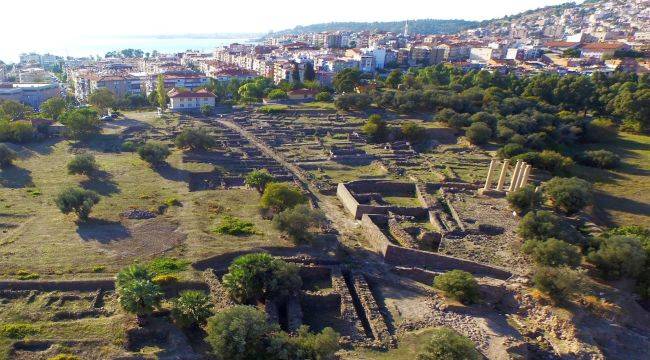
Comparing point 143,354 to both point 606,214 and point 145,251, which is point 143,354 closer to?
point 145,251

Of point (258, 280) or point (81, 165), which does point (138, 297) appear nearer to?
point (258, 280)

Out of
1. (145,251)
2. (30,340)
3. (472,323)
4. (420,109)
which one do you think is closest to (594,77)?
→ (420,109)

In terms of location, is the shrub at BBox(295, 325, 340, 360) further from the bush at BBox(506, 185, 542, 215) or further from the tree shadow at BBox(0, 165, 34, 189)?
the tree shadow at BBox(0, 165, 34, 189)

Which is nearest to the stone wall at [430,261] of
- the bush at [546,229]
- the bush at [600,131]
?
the bush at [546,229]

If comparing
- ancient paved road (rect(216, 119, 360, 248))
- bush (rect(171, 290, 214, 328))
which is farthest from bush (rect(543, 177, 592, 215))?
bush (rect(171, 290, 214, 328))

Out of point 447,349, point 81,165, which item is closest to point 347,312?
point 447,349

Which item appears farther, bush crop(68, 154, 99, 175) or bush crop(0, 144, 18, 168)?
bush crop(0, 144, 18, 168)
